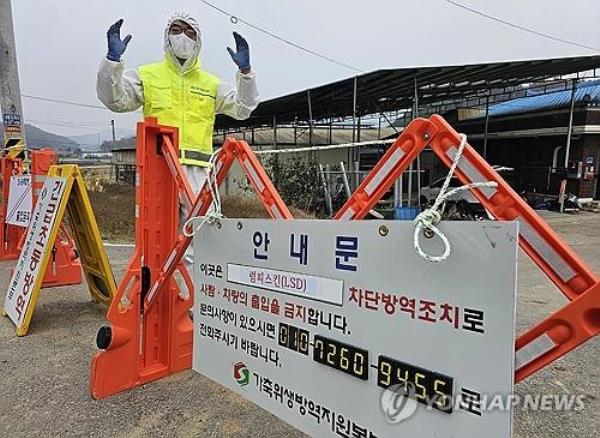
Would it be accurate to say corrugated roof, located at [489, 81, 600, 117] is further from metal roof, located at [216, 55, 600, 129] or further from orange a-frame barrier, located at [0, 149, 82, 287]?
orange a-frame barrier, located at [0, 149, 82, 287]

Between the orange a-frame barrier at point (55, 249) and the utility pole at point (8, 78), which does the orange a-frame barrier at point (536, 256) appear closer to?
the orange a-frame barrier at point (55, 249)

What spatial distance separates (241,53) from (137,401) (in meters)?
2.02

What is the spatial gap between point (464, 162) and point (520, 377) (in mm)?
572

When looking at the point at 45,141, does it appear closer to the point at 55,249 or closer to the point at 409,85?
the point at 409,85

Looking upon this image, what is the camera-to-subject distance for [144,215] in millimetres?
2482

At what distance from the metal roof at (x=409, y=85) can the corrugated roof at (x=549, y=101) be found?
220cm

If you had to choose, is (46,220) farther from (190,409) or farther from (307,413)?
(307,413)

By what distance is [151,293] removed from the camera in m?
2.49

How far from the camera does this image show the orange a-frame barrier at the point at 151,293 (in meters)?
2.40

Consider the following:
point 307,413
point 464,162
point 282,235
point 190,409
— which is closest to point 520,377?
point 464,162

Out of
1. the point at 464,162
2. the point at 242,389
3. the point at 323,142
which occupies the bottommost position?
the point at 242,389

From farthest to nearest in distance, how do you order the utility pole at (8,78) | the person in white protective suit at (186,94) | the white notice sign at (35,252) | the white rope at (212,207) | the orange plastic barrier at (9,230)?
the utility pole at (8,78)
the orange plastic barrier at (9,230)
the white notice sign at (35,252)
the person in white protective suit at (186,94)
the white rope at (212,207)

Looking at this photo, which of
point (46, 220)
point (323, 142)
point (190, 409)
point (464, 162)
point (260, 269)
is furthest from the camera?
point (323, 142)

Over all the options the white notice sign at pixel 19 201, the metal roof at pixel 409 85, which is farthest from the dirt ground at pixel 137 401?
the metal roof at pixel 409 85
